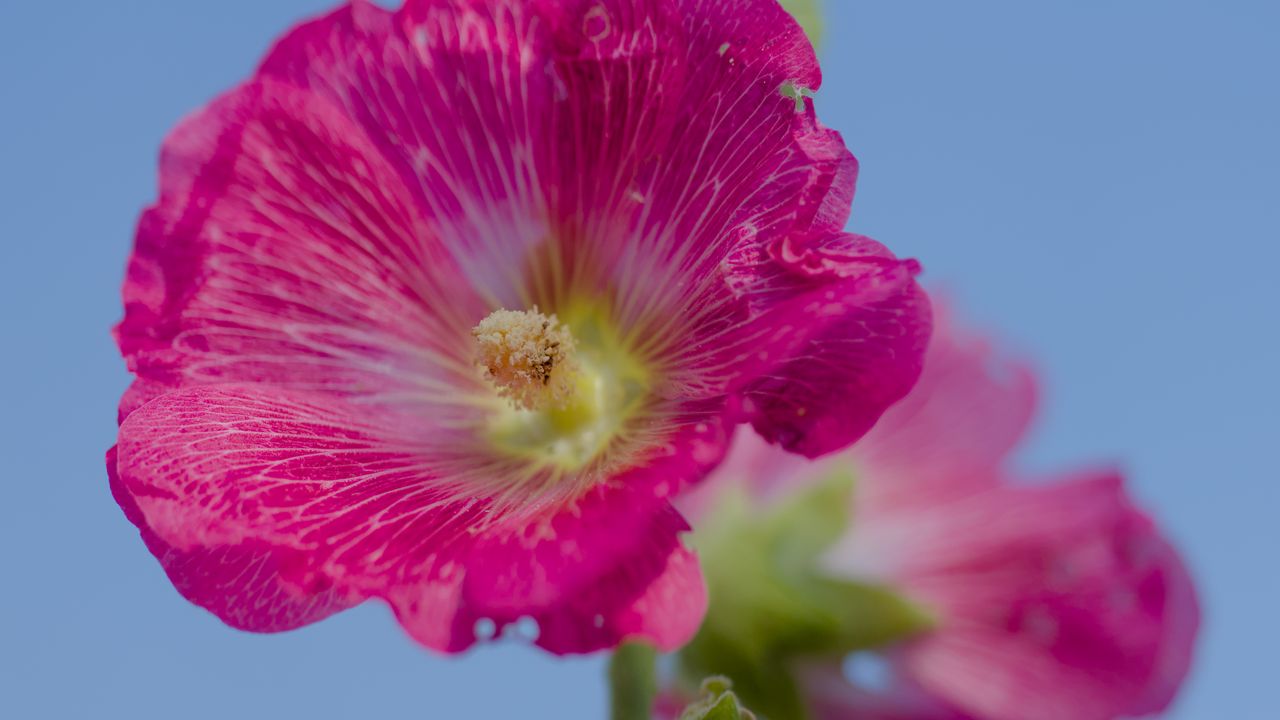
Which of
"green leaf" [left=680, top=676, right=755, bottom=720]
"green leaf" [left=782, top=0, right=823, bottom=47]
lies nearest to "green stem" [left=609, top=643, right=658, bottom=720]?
"green leaf" [left=680, top=676, right=755, bottom=720]

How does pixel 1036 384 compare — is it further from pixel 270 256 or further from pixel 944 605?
pixel 270 256

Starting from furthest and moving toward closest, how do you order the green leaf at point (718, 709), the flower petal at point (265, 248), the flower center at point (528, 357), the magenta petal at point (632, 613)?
1. the flower center at point (528, 357)
2. the flower petal at point (265, 248)
3. the green leaf at point (718, 709)
4. the magenta petal at point (632, 613)

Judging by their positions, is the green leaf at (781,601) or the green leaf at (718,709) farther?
the green leaf at (781,601)

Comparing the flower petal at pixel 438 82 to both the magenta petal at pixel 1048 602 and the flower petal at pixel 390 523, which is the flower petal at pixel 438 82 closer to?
the flower petal at pixel 390 523

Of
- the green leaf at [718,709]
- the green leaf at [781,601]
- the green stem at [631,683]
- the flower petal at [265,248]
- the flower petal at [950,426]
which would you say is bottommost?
the green leaf at [781,601]

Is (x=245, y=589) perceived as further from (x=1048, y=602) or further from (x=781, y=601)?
(x=1048, y=602)

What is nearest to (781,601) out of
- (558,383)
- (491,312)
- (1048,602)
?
(1048,602)

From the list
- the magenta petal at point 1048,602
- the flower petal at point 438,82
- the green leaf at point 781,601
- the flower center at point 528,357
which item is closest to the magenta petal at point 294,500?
the flower center at point 528,357
